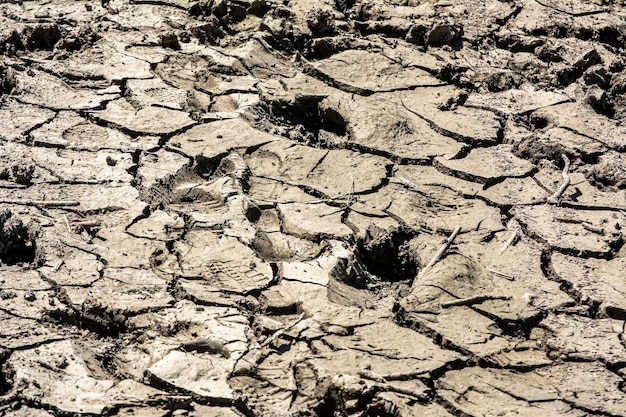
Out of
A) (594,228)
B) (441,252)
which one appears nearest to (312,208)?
(441,252)

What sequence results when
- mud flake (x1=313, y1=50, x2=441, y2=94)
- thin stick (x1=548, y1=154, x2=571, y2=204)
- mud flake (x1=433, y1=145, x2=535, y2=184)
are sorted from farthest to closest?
mud flake (x1=313, y1=50, x2=441, y2=94) → mud flake (x1=433, y1=145, x2=535, y2=184) → thin stick (x1=548, y1=154, x2=571, y2=204)

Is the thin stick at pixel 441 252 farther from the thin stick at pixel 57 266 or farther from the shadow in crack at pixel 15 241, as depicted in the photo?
the shadow in crack at pixel 15 241

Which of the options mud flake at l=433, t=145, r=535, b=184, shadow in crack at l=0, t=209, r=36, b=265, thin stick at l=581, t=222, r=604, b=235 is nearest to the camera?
shadow in crack at l=0, t=209, r=36, b=265

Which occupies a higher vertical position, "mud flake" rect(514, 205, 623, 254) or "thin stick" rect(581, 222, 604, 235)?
"thin stick" rect(581, 222, 604, 235)

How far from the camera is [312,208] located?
387cm

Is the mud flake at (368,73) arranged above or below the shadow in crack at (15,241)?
above

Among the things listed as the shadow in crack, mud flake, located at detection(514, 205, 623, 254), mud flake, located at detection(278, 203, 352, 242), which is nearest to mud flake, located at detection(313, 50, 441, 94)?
mud flake, located at detection(278, 203, 352, 242)

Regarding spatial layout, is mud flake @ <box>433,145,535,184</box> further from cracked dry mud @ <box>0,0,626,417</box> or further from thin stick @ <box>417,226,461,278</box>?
thin stick @ <box>417,226,461,278</box>

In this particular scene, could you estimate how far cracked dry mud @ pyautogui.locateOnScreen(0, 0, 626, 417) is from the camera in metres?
3.01

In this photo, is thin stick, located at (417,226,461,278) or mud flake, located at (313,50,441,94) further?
mud flake, located at (313,50,441,94)

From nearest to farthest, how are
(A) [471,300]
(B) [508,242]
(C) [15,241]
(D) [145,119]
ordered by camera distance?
(A) [471,300], (C) [15,241], (B) [508,242], (D) [145,119]

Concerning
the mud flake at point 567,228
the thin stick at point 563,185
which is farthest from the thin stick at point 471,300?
the thin stick at point 563,185

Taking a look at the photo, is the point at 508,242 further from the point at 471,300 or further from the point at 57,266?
the point at 57,266

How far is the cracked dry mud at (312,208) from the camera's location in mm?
3010
